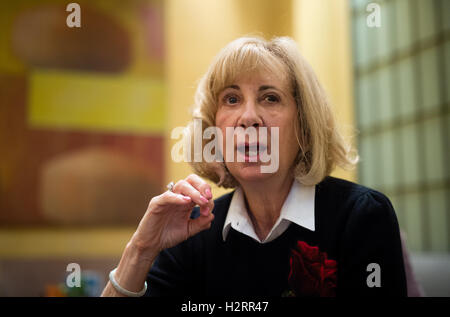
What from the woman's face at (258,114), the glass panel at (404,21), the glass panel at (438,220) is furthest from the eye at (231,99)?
the glass panel at (404,21)

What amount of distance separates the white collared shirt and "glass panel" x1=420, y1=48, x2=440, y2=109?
379 cm

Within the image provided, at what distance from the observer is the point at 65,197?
12.3ft

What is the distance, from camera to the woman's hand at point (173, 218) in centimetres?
100

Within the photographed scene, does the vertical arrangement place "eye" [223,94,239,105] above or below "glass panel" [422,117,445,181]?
below

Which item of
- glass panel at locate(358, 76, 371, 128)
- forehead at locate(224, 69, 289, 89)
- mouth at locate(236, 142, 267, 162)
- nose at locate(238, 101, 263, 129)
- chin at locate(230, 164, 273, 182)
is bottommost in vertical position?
chin at locate(230, 164, 273, 182)

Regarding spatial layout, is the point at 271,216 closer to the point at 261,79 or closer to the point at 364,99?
the point at 261,79

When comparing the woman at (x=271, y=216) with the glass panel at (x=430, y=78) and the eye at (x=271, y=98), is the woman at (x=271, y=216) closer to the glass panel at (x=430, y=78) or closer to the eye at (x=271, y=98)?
the eye at (x=271, y=98)

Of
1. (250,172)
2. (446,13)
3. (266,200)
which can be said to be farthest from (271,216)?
(446,13)

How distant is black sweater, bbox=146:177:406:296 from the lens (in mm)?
Result: 1028

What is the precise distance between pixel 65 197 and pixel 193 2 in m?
1.72

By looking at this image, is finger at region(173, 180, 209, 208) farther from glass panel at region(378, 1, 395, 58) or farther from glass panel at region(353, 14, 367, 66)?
glass panel at region(378, 1, 395, 58)

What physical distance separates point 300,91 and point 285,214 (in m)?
0.28

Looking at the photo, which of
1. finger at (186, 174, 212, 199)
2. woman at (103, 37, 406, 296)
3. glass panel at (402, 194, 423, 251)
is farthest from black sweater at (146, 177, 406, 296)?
glass panel at (402, 194, 423, 251)

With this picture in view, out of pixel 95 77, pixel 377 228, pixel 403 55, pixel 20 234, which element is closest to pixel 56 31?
pixel 95 77
